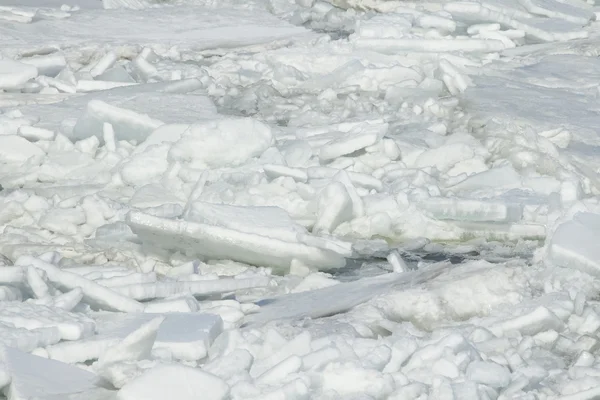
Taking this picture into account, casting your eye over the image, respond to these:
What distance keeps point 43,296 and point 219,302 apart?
2.27ft

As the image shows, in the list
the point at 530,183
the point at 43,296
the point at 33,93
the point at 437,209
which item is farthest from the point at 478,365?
the point at 33,93

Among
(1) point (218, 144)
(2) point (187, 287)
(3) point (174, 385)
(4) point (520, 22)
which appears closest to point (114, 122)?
(1) point (218, 144)

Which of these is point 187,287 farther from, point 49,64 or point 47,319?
point 49,64

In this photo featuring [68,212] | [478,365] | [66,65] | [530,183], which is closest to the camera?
[478,365]

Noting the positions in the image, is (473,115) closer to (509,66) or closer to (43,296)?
(509,66)

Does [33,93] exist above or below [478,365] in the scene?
below

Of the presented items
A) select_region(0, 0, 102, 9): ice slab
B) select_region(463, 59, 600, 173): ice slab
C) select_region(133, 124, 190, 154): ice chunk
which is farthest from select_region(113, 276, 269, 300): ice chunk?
select_region(0, 0, 102, 9): ice slab

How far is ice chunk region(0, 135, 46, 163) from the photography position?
20.8 ft

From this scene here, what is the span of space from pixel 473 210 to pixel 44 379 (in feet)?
9.53

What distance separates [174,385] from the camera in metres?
3.14

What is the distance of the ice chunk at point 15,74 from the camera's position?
302 inches

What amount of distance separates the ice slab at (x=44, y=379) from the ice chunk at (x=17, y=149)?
3.10 meters

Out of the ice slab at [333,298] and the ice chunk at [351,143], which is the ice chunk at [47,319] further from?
the ice chunk at [351,143]

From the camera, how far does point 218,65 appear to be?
28.3 ft
